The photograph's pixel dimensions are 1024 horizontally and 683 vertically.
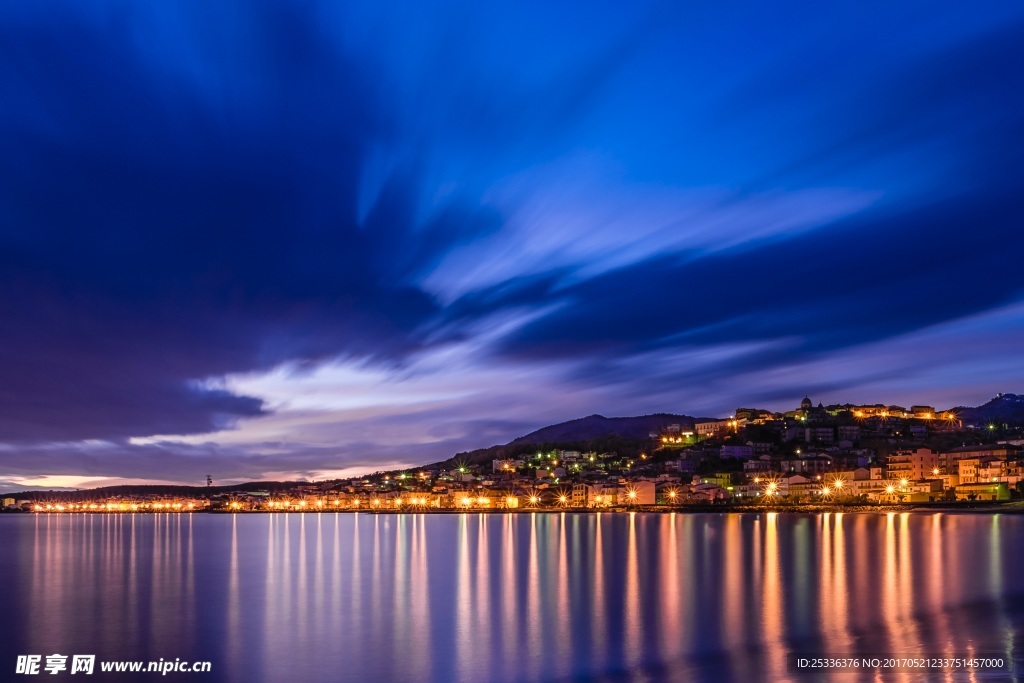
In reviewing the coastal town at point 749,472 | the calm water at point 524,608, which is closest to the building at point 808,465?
the coastal town at point 749,472

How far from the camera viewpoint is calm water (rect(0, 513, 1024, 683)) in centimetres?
1439

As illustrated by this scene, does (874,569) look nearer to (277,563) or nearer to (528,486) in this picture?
(277,563)

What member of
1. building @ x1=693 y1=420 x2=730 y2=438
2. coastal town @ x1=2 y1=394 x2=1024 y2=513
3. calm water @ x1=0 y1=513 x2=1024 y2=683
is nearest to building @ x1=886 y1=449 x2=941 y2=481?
coastal town @ x1=2 y1=394 x2=1024 y2=513

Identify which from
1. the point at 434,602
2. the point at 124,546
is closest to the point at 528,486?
the point at 124,546

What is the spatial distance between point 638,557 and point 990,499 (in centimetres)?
5586

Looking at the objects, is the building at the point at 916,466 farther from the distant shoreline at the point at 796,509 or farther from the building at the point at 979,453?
the distant shoreline at the point at 796,509

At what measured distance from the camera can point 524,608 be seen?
20625 millimetres

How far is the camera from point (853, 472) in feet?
307

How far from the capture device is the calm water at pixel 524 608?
47.2 feet

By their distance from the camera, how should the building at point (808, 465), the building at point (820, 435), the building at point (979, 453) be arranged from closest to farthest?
the building at point (979, 453)
the building at point (808, 465)
the building at point (820, 435)

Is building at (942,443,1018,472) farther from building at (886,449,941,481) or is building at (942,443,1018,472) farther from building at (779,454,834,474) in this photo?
building at (779,454,834,474)

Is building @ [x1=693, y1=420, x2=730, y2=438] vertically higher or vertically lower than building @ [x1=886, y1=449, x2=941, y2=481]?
higher

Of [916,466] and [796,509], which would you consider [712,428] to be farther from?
[796,509]

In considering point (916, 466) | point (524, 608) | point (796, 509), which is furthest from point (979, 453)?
point (524, 608)
